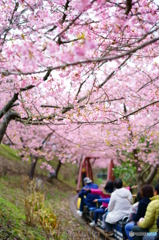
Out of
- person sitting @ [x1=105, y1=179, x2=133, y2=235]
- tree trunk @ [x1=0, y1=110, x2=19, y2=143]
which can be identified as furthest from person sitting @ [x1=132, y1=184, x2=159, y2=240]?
tree trunk @ [x1=0, y1=110, x2=19, y2=143]

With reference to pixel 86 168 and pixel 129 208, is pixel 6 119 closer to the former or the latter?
pixel 129 208

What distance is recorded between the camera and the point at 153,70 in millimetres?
7047

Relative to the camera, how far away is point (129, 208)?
558 cm

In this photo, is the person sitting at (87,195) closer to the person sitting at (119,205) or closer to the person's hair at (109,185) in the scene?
the person's hair at (109,185)

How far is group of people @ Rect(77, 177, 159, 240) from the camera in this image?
147 inches

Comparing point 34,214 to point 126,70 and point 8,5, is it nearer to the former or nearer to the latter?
point 8,5

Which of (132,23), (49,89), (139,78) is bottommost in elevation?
(49,89)

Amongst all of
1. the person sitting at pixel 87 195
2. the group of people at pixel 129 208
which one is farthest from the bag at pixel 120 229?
the person sitting at pixel 87 195

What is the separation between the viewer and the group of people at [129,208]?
375 centimetres

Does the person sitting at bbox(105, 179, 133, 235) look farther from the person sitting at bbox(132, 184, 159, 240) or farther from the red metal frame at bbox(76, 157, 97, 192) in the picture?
the red metal frame at bbox(76, 157, 97, 192)

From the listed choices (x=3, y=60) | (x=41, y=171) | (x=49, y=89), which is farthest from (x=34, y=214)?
(x=41, y=171)

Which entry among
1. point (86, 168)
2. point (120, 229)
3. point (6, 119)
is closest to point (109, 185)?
point (120, 229)

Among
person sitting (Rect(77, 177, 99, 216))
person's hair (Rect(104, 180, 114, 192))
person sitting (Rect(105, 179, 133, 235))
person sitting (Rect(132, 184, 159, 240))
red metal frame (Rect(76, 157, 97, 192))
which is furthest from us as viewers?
red metal frame (Rect(76, 157, 97, 192))

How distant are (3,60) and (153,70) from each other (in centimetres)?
413
